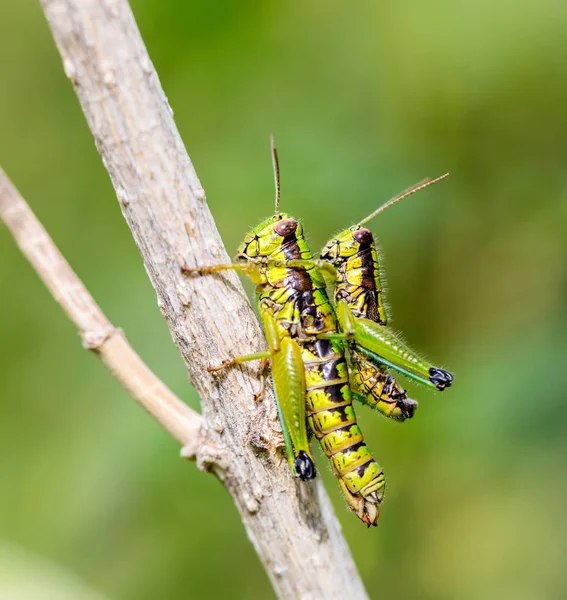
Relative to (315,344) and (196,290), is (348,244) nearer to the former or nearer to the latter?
(315,344)

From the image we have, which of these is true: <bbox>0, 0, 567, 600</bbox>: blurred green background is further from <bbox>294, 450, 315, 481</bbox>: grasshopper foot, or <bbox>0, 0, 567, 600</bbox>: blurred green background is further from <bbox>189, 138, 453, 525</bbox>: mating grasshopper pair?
<bbox>294, 450, 315, 481</bbox>: grasshopper foot

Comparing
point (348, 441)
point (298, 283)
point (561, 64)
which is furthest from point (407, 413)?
point (561, 64)

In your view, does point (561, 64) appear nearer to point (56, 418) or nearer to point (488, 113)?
point (488, 113)

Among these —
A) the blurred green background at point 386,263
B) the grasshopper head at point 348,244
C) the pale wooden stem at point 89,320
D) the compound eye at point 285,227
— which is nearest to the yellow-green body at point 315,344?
the compound eye at point 285,227

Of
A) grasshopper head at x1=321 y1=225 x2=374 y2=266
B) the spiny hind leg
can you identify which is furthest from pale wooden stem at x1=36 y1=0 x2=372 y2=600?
grasshopper head at x1=321 y1=225 x2=374 y2=266

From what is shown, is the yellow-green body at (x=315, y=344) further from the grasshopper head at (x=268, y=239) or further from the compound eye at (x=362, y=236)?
the compound eye at (x=362, y=236)

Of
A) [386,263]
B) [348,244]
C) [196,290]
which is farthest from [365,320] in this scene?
[386,263]
